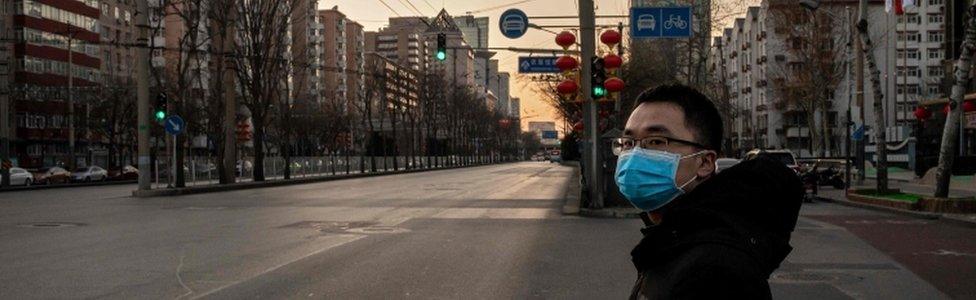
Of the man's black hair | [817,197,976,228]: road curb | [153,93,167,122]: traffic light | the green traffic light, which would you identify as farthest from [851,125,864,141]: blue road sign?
the man's black hair

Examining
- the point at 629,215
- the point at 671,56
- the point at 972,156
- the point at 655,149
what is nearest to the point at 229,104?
the point at 671,56

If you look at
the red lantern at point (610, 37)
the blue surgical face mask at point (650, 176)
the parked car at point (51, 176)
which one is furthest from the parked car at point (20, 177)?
the blue surgical face mask at point (650, 176)

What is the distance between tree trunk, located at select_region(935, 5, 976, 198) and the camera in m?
19.0

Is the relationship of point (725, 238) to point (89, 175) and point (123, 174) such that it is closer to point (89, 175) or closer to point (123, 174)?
point (89, 175)

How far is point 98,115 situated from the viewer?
60.8m

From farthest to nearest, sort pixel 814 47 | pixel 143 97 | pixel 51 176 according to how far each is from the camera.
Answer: pixel 51 176 → pixel 814 47 → pixel 143 97

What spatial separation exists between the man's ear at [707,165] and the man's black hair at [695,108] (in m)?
0.04

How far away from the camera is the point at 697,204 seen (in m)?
2.02

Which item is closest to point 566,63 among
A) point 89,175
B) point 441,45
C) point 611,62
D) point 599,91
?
point 611,62

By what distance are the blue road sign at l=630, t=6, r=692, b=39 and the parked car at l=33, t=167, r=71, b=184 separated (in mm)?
41248

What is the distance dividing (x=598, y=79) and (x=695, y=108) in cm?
1814

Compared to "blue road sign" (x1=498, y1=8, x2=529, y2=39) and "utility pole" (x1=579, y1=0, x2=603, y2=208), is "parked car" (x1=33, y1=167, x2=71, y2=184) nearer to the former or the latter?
"blue road sign" (x1=498, y1=8, x2=529, y2=39)

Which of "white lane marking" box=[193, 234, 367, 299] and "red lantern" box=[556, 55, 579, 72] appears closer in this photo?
"white lane marking" box=[193, 234, 367, 299]

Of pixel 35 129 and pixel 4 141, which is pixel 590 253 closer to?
pixel 4 141
